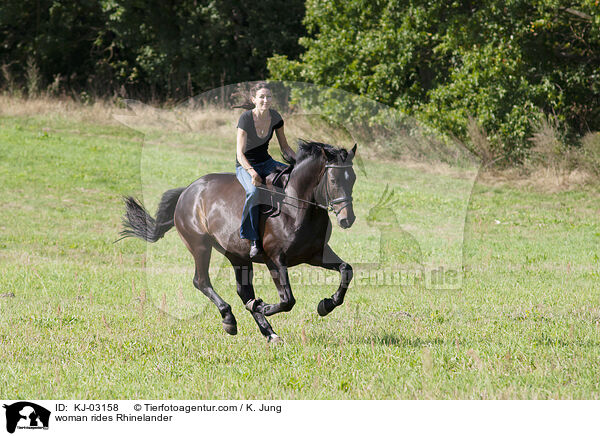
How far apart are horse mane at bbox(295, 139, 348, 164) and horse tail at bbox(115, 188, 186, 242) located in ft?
7.99

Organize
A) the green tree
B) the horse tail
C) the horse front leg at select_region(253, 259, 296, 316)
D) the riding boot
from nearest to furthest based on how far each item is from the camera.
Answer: the horse front leg at select_region(253, 259, 296, 316)
the riding boot
the horse tail
the green tree

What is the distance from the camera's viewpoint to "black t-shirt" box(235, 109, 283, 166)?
22.1 feet

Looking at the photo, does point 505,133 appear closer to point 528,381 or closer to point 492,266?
point 492,266

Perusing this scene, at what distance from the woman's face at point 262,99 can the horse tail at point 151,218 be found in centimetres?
253

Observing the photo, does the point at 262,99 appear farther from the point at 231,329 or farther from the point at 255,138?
the point at 231,329

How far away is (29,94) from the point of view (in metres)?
30.4

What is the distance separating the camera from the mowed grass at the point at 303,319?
5781mm
